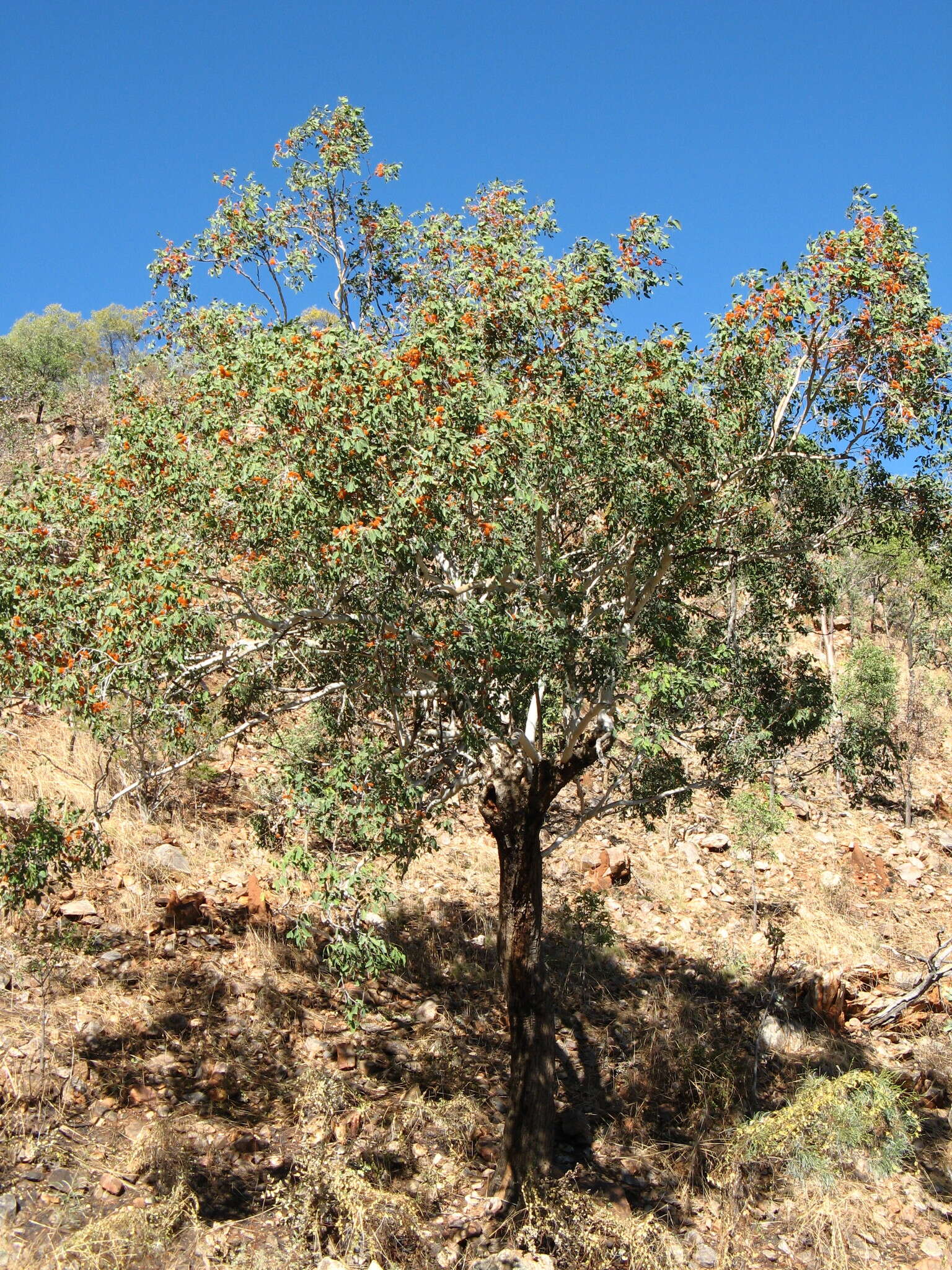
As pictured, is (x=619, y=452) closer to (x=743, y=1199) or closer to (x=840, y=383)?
(x=840, y=383)

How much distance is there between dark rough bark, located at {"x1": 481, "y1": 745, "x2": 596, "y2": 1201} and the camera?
7621 millimetres

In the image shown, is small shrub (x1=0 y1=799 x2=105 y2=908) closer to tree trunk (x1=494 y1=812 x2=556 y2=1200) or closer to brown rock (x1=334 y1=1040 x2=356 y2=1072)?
tree trunk (x1=494 y1=812 x2=556 y2=1200)

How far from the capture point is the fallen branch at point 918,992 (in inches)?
443

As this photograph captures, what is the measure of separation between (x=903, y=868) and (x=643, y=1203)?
1045 cm

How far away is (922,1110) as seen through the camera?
9945 mm

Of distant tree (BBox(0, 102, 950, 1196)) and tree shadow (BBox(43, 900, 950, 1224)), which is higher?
distant tree (BBox(0, 102, 950, 1196))

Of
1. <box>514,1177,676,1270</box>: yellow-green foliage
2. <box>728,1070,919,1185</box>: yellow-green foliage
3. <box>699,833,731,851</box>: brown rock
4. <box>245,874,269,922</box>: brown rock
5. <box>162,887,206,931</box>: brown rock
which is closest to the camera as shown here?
<box>514,1177,676,1270</box>: yellow-green foliage

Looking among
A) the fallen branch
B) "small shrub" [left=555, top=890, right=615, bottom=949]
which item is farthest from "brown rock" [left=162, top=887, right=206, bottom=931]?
the fallen branch

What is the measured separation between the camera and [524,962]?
8.20m

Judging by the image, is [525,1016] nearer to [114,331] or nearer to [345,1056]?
[345,1056]

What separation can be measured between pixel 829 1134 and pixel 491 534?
6.16 metres

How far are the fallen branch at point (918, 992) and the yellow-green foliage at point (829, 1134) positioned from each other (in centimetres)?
271

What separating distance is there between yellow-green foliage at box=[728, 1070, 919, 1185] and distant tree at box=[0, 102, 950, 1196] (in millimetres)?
1935

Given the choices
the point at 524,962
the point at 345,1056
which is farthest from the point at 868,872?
the point at 345,1056
